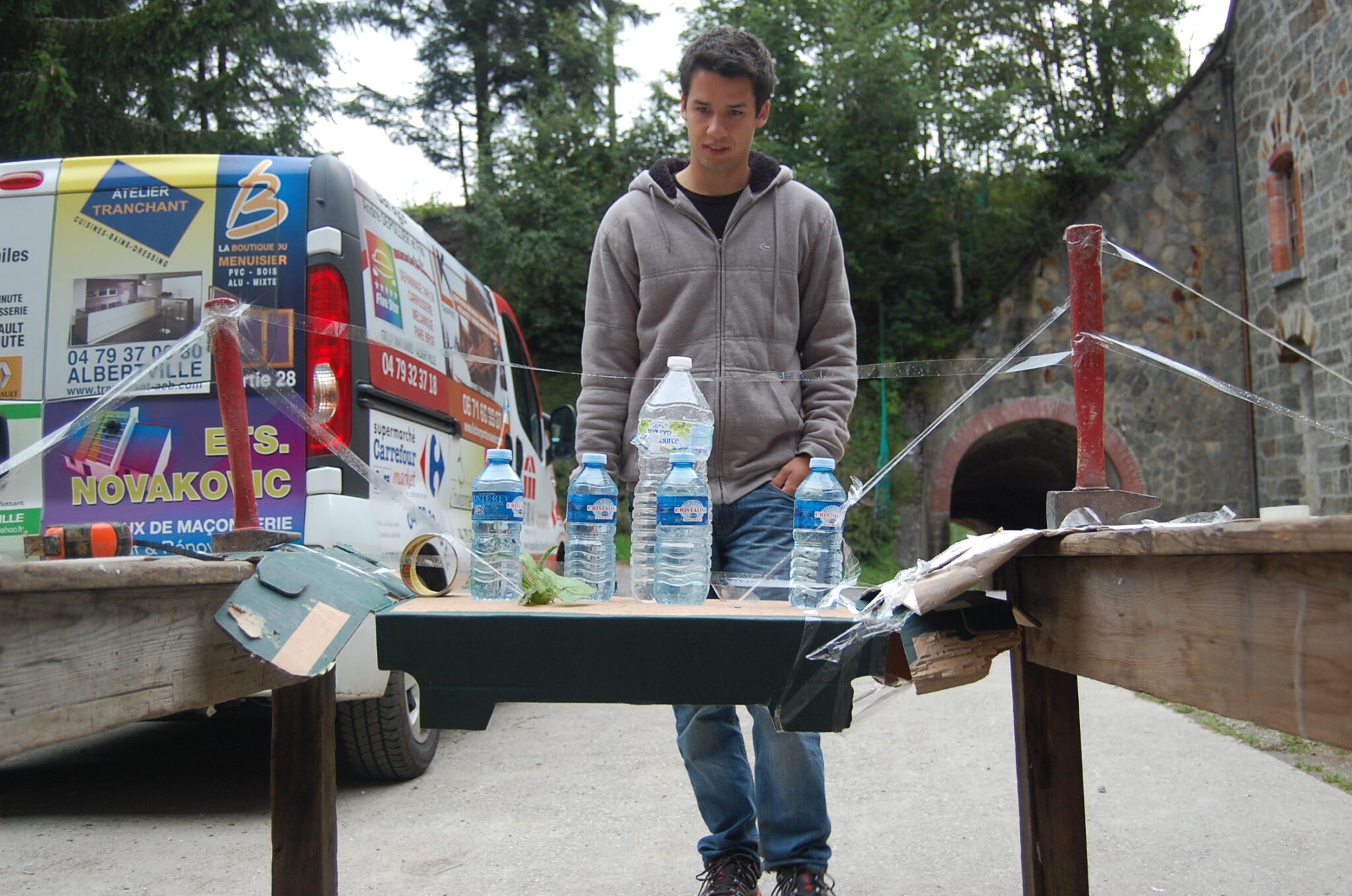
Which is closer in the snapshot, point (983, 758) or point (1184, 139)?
point (983, 758)

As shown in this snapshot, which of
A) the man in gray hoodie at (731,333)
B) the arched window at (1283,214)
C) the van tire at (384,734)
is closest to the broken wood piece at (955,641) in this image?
the man in gray hoodie at (731,333)

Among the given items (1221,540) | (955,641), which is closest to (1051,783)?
(955,641)

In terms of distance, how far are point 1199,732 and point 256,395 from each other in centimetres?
491

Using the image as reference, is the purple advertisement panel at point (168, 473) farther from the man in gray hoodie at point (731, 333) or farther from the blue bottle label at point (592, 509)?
the blue bottle label at point (592, 509)

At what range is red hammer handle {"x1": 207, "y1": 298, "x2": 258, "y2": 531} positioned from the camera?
2312mm

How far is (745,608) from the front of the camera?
1.92 m

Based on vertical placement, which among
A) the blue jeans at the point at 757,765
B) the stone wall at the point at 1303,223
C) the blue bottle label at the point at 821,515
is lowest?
the blue jeans at the point at 757,765

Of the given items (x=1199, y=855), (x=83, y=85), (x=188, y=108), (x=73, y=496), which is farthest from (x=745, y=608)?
(x=188, y=108)

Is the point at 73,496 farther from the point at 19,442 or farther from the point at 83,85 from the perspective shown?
the point at 83,85

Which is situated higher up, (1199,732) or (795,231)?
(795,231)

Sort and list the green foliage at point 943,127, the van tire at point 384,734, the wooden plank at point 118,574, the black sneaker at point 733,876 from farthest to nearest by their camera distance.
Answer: the green foliage at point 943,127 → the van tire at point 384,734 → the black sneaker at point 733,876 → the wooden plank at point 118,574

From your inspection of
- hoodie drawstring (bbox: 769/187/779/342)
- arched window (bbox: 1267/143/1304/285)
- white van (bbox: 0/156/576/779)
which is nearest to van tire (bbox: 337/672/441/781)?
white van (bbox: 0/156/576/779)

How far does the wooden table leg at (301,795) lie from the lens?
6.89ft

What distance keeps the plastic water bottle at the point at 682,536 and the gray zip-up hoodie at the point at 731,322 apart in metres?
0.44
